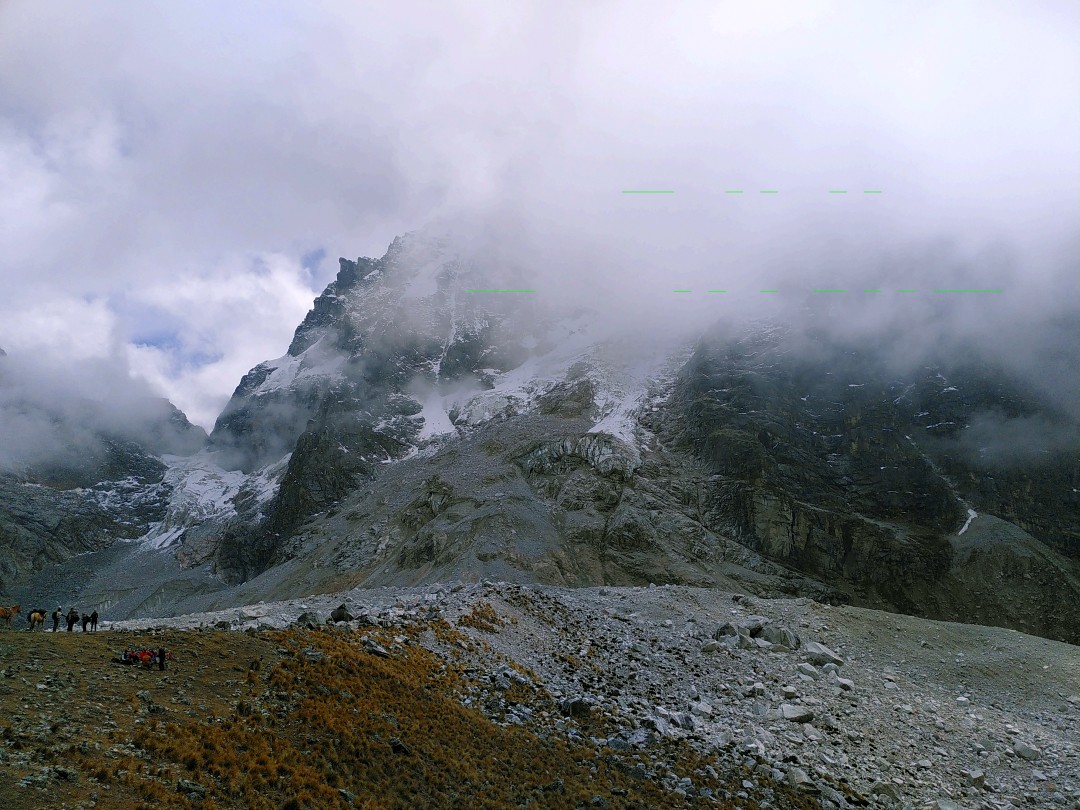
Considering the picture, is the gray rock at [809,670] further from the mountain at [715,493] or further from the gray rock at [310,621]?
the mountain at [715,493]

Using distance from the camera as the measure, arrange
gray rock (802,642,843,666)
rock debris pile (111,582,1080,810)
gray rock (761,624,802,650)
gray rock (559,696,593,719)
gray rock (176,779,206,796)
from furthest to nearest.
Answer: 1. gray rock (761,624,802,650)
2. gray rock (802,642,843,666)
3. gray rock (559,696,593,719)
4. rock debris pile (111,582,1080,810)
5. gray rock (176,779,206,796)

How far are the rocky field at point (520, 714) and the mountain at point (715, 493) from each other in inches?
2191

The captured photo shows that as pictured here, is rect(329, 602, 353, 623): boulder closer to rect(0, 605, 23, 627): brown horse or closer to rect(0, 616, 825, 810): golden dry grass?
Answer: rect(0, 616, 825, 810): golden dry grass

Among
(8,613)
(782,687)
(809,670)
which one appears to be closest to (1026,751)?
(809,670)

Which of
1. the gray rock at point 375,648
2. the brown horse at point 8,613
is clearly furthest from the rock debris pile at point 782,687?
the brown horse at point 8,613

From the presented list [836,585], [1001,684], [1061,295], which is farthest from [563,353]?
[1001,684]

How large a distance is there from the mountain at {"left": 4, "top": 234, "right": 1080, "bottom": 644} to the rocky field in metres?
55.6

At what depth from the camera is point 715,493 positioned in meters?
119

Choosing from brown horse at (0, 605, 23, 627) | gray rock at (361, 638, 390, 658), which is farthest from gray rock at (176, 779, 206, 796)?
brown horse at (0, 605, 23, 627)

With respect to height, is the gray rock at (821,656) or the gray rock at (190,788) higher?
the gray rock at (190,788)

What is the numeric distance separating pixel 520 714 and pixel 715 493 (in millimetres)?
101385

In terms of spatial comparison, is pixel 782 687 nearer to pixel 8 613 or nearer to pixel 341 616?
pixel 341 616

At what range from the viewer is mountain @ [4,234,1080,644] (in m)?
99.9

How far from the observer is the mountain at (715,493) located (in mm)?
99938
